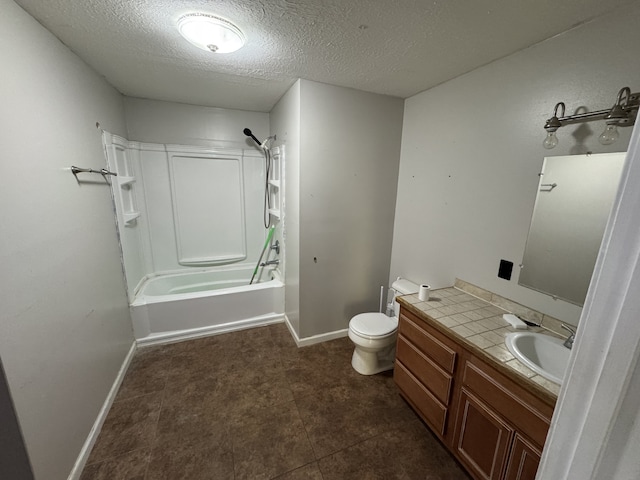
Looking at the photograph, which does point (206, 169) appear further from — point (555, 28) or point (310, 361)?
point (555, 28)

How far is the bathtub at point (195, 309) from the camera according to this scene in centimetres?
249

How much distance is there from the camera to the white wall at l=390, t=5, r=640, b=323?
125 cm

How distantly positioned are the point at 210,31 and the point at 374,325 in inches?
87.6

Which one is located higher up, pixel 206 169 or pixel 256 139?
pixel 256 139

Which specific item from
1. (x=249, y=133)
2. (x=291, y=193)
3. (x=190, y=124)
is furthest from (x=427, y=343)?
(x=190, y=124)

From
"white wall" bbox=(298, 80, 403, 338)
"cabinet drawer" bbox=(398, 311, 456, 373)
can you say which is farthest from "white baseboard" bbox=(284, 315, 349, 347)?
"cabinet drawer" bbox=(398, 311, 456, 373)

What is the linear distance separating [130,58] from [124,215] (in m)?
1.31

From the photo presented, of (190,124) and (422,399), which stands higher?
(190,124)

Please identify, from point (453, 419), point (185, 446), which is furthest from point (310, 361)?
point (453, 419)

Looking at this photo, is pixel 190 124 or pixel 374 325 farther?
pixel 190 124

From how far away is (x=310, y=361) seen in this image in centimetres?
234

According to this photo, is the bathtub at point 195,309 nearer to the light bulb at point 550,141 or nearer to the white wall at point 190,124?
the white wall at point 190,124

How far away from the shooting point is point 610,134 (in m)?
1.14

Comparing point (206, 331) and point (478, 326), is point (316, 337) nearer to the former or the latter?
point (206, 331)
